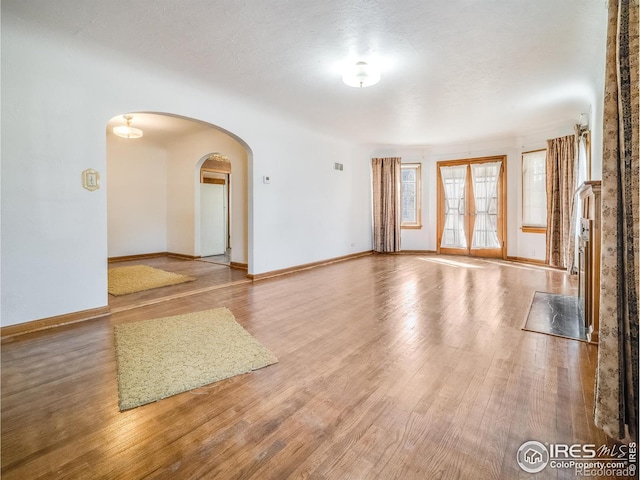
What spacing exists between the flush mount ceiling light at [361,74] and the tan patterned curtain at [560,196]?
436cm

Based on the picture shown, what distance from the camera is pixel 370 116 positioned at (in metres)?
5.25

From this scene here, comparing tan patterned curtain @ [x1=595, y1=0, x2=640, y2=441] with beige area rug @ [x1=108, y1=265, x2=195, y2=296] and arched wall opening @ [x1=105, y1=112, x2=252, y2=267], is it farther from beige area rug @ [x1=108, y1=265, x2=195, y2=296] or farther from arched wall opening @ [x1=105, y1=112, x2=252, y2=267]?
arched wall opening @ [x1=105, y1=112, x2=252, y2=267]

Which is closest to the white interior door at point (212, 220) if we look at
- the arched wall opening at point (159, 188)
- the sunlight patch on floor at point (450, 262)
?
the arched wall opening at point (159, 188)

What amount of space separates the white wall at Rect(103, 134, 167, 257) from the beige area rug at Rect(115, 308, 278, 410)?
486cm

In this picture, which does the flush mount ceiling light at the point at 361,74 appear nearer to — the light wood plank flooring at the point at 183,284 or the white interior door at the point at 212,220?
the light wood plank flooring at the point at 183,284

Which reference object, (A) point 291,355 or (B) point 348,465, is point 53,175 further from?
(B) point 348,465

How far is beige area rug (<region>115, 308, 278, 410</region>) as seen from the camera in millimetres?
1940

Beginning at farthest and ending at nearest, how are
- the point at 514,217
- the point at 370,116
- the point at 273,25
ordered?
the point at 514,217
the point at 370,116
the point at 273,25

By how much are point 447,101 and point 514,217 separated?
12.4 feet

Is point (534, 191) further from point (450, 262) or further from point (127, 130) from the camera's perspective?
point (127, 130)

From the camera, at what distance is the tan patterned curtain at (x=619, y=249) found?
1.32 metres

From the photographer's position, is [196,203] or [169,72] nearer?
[169,72]

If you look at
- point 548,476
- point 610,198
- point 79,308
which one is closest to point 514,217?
point 610,198

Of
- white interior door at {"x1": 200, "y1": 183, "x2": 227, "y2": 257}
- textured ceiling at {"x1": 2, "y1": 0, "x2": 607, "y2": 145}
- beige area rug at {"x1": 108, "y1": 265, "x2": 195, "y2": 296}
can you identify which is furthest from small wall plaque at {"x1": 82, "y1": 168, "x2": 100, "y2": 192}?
white interior door at {"x1": 200, "y1": 183, "x2": 227, "y2": 257}
